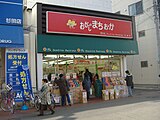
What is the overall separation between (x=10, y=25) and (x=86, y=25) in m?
5.01

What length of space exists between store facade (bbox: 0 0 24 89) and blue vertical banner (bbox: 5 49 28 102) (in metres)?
0.28

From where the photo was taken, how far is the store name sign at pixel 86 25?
573 inches

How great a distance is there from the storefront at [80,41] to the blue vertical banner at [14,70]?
3.67ft

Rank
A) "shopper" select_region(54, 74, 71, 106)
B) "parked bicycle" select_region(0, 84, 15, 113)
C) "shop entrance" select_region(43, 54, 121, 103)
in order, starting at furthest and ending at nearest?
"shop entrance" select_region(43, 54, 121, 103)
"shopper" select_region(54, 74, 71, 106)
"parked bicycle" select_region(0, 84, 15, 113)

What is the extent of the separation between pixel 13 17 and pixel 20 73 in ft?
10.4

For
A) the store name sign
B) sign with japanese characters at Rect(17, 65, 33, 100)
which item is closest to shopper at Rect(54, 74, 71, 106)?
sign with japanese characters at Rect(17, 65, 33, 100)

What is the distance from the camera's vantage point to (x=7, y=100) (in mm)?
12219

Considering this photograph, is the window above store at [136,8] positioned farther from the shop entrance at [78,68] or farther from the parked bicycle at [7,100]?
the parked bicycle at [7,100]

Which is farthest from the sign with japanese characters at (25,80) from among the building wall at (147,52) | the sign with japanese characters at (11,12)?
the building wall at (147,52)

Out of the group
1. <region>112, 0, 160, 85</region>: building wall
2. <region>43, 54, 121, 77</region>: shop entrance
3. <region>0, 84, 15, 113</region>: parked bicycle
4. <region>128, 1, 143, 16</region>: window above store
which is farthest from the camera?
<region>128, 1, 143, 16</region>: window above store

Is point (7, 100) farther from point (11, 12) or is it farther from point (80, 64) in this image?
point (80, 64)

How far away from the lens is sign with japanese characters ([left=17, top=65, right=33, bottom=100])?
518 inches

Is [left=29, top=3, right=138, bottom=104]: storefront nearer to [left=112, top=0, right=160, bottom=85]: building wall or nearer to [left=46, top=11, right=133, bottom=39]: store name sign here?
[left=46, top=11, right=133, bottom=39]: store name sign

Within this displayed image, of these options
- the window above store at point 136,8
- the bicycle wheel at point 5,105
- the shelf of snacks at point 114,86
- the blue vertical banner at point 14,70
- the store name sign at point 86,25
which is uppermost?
the window above store at point 136,8
